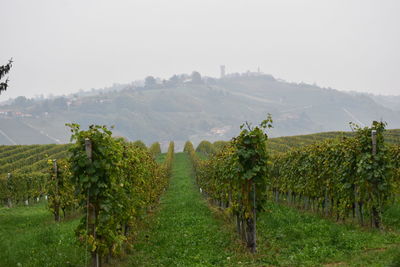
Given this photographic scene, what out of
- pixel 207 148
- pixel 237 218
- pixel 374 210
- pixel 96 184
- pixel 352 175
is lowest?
pixel 207 148

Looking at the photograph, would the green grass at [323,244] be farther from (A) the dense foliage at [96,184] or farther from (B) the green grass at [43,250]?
(B) the green grass at [43,250]

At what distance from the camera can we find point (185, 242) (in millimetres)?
11695

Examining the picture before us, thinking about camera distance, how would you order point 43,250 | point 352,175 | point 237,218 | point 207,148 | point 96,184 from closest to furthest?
point 96,184
point 43,250
point 237,218
point 352,175
point 207,148

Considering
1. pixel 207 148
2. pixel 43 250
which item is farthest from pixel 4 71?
pixel 207 148

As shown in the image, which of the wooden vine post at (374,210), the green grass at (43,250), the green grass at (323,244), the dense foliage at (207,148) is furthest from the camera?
the dense foliage at (207,148)

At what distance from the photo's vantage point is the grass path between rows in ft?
32.0

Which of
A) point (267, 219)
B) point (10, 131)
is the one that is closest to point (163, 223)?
point (267, 219)

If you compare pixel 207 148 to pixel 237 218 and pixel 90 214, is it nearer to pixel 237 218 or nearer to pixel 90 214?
pixel 237 218

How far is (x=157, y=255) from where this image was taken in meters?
10.4

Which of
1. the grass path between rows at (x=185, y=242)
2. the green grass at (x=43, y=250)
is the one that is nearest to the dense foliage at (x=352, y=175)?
the grass path between rows at (x=185, y=242)

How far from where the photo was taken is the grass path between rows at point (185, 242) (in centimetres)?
974

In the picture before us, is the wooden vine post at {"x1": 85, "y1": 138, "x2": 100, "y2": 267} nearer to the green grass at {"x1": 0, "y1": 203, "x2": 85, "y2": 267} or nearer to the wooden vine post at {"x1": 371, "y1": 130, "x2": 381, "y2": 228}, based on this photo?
the green grass at {"x1": 0, "y1": 203, "x2": 85, "y2": 267}

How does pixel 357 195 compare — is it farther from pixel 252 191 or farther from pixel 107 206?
pixel 107 206

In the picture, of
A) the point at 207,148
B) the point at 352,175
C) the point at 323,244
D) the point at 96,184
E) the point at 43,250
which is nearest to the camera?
the point at 96,184
